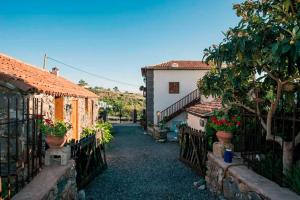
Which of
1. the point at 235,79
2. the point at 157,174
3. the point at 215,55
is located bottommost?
the point at 157,174

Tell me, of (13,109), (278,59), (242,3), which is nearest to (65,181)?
(13,109)

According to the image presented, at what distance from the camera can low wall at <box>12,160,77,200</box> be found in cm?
377

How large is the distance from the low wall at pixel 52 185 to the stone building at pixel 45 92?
1434 mm

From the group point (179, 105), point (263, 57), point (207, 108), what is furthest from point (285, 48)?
point (179, 105)

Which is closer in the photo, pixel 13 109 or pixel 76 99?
pixel 13 109

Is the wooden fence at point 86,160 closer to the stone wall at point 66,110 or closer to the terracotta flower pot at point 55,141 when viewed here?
the terracotta flower pot at point 55,141

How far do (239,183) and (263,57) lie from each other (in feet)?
8.41

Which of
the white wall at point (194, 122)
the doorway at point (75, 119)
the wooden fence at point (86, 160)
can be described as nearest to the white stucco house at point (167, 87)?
the white wall at point (194, 122)

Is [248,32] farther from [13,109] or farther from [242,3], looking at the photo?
[13,109]

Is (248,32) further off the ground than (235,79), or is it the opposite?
(248,32)

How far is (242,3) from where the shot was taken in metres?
5.12

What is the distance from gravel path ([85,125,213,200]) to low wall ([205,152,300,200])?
550 mm

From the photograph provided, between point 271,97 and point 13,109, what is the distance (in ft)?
20.3

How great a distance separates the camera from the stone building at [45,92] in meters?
6.04
